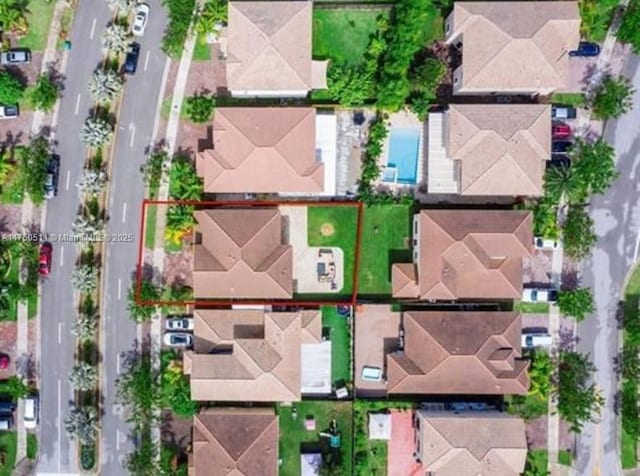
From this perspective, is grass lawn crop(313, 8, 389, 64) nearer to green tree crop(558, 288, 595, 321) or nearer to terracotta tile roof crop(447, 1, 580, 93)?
terracotta tile roof crop(447, 1, 580, 93)

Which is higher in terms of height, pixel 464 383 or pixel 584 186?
pixel 584 186

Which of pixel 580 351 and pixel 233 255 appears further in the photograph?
pixel 580 351

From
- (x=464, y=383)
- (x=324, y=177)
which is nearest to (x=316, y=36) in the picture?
(x=324, y=177)

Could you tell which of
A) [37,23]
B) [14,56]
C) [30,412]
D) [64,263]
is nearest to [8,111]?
[14,56]

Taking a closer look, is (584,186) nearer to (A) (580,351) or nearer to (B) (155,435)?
(A) (580,351)

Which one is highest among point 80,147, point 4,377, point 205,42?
point 205,42

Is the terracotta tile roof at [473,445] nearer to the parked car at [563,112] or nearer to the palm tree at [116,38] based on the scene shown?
the parked car at [563,112]

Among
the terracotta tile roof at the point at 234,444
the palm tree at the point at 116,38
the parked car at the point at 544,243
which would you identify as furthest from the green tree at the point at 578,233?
the palm tree at the point at 116,38
